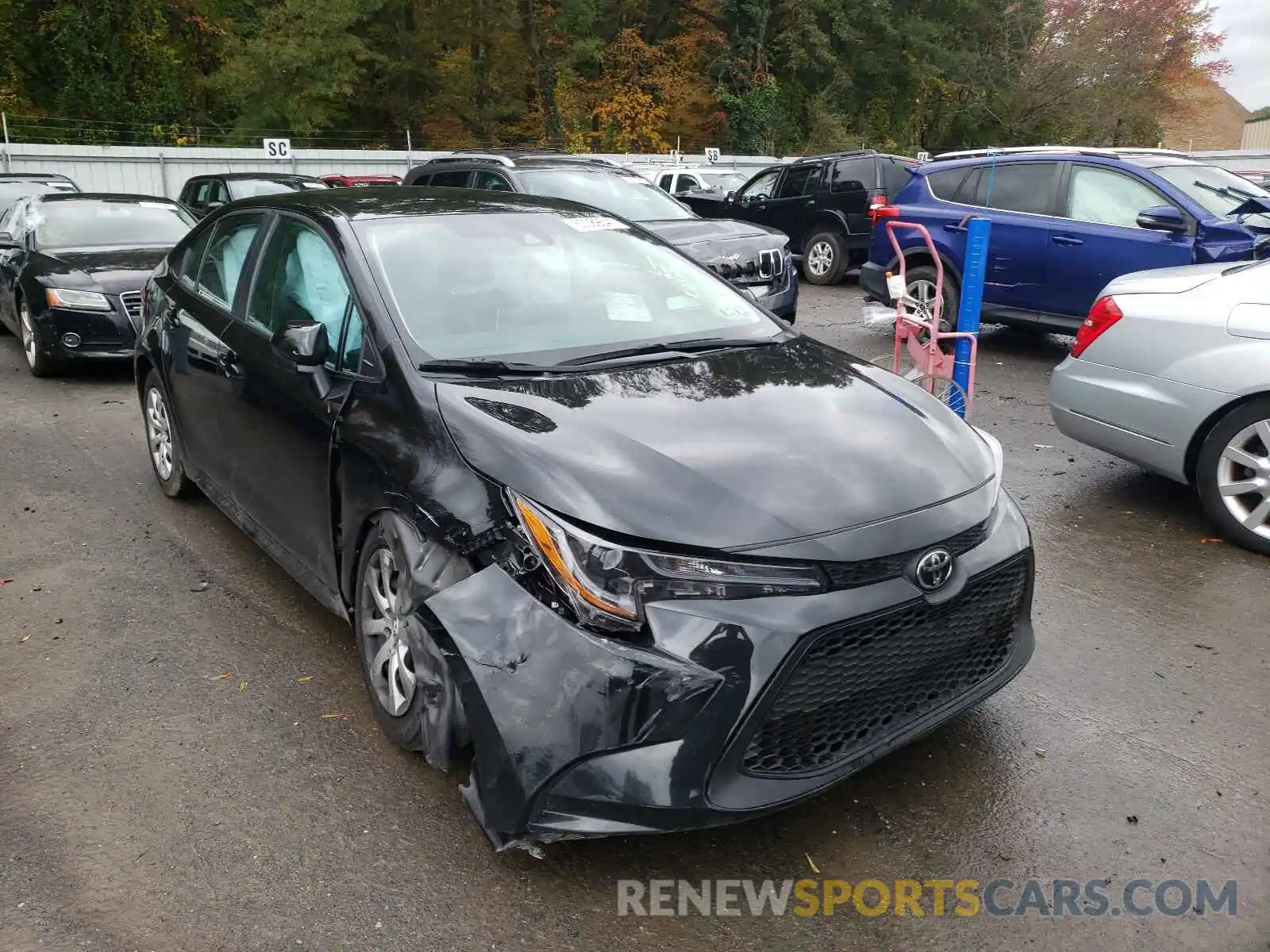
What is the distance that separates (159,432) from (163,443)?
81 mm

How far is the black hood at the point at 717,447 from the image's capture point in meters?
2.57

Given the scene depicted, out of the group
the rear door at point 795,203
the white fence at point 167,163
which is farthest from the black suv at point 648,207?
the white fence at point 167,163

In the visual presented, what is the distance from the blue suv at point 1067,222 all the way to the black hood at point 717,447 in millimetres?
5253

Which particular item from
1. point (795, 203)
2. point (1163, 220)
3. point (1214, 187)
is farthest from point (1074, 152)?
point (795, 203)

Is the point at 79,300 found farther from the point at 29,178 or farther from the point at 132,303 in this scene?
the point at 29,178

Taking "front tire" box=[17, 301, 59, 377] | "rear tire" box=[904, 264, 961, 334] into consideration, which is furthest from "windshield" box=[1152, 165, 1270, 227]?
"front tire" box=[17, 301, 59, 377]

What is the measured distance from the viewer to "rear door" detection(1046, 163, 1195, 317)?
26.3 ft

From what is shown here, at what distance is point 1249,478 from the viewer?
15.6 feet

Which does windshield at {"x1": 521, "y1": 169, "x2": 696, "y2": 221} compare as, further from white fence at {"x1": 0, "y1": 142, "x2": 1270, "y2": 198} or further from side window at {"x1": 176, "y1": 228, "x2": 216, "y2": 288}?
white fence at {"x1": 0, "y1": 142, "x2": 1270, "y2": 198}

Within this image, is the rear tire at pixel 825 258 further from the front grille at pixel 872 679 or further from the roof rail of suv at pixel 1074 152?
the front grille at pixel 872 679

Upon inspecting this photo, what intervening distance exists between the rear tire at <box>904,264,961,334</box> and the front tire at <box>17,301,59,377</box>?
751 centimetres

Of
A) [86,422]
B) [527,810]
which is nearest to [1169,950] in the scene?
[527,810]

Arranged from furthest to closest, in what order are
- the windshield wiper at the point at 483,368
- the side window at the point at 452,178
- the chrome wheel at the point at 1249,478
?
the side window at the point at 452,178 < the chrome wheel at the point at 1249,478 < the windshield wiper at the point at 483,368

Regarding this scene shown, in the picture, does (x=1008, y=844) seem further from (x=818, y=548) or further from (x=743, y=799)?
(x=818, y=548)
